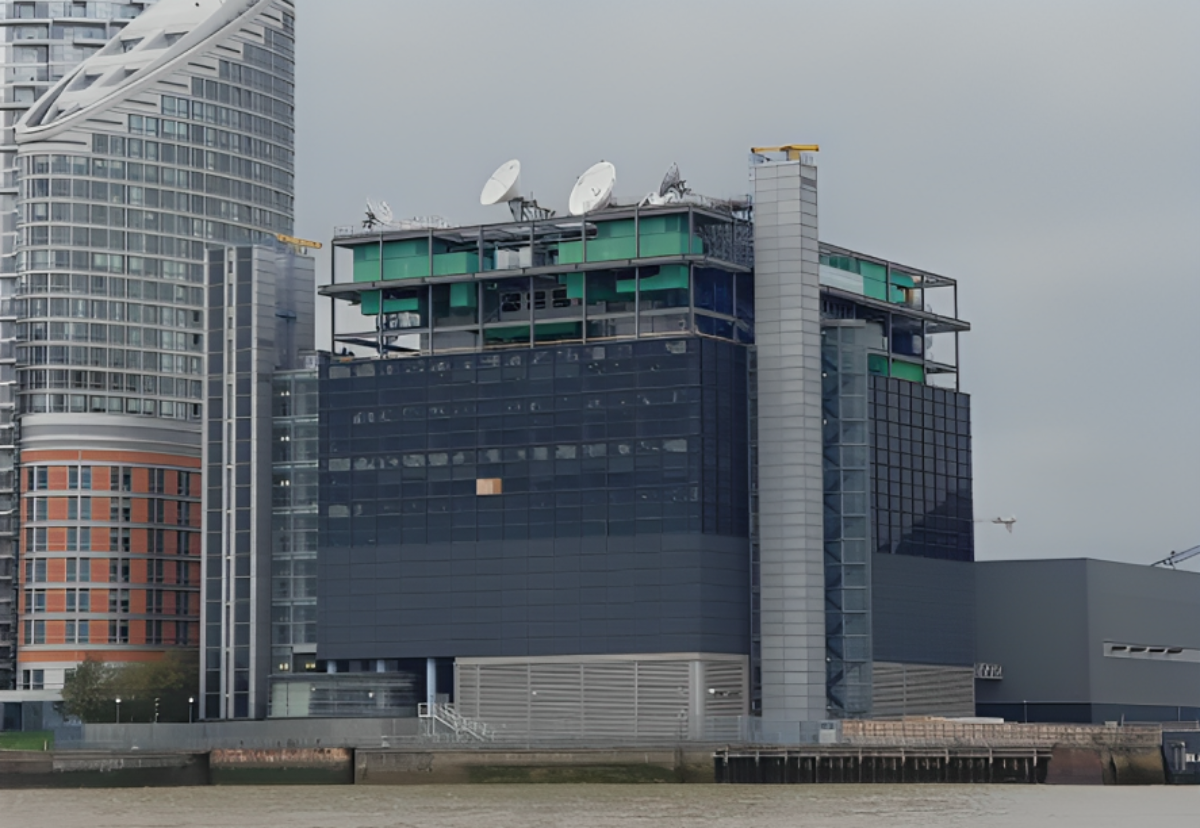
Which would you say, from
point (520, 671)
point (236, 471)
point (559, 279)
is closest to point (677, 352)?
point (559, 279)

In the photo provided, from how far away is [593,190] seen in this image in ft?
589

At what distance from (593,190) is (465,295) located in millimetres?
12349

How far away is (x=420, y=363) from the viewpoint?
18188 cm

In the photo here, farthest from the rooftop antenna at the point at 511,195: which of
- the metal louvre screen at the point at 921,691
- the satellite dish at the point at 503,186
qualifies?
the metal louvre screen at the point at 921,691

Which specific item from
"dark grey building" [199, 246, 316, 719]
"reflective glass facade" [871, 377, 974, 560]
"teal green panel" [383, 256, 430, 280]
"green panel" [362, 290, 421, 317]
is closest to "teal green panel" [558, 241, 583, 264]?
"teal green panel" [383, 256, 430, 280]

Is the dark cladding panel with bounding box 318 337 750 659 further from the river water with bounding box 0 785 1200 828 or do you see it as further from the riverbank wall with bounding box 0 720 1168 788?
the river water with bounding box 0 785 1200 828

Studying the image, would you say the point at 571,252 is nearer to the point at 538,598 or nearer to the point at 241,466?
the point at 538,598

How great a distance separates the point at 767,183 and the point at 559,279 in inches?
621

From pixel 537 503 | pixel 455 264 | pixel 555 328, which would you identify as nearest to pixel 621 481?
pixel 537 503

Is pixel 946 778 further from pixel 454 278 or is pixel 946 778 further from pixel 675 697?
pixel 454 278

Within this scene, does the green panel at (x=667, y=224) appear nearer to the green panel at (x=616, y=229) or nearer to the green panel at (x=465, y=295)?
the green panel at (x=616, y=229)

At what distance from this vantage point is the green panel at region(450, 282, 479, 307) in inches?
7264

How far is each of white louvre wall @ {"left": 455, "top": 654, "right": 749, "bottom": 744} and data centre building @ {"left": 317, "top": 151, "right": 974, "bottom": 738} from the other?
0.18 metres

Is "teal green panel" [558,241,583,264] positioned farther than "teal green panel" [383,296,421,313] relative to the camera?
No
